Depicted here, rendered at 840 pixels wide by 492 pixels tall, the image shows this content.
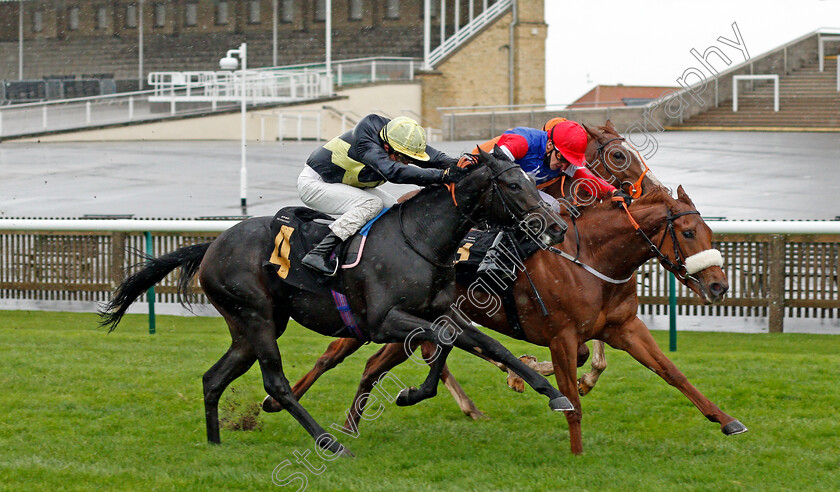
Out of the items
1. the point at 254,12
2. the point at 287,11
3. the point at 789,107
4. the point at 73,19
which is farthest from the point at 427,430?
the point at 73,19

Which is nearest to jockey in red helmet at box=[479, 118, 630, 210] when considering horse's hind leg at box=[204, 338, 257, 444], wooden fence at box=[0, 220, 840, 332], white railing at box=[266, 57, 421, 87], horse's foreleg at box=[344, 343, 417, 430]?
horse's foreleg at box=[344, 343, 417, 430]

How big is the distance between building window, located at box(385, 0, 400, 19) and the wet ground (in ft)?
42.9

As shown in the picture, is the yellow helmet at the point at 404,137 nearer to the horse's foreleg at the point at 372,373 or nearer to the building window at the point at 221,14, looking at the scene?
the horse's foreleg at the point at 372,373

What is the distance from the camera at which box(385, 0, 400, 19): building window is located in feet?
121

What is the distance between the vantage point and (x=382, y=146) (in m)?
4.99

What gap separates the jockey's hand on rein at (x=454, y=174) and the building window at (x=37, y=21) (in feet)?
139

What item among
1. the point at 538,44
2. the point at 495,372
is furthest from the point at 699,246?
the point at 538,44

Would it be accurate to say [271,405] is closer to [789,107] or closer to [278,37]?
[789,107]

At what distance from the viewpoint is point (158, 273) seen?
18.8 feet

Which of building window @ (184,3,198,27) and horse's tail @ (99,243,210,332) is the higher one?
building window @ (184,3,198,27)

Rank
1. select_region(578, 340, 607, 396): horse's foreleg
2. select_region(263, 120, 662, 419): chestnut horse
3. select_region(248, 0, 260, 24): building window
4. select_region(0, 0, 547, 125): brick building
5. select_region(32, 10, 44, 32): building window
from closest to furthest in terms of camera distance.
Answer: select_region(263, 120, 662, 419): chestnut horse < select_region(578, 340, 607, 396): horse's foreleg < select_region(0, 0, 547, 125): brick building < select_region(248, 0, 260, 24): building window < select_region(32, 10, 44, 32): building window

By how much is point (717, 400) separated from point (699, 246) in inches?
56.7

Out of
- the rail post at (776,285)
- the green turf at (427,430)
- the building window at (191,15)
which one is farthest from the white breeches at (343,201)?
the building window at (191,15)

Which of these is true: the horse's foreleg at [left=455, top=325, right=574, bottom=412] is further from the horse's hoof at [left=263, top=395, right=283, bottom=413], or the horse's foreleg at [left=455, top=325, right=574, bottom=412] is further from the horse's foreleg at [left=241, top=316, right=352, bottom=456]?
the horse's hoof at [left=263, top=395, right=283, bottom=413]
